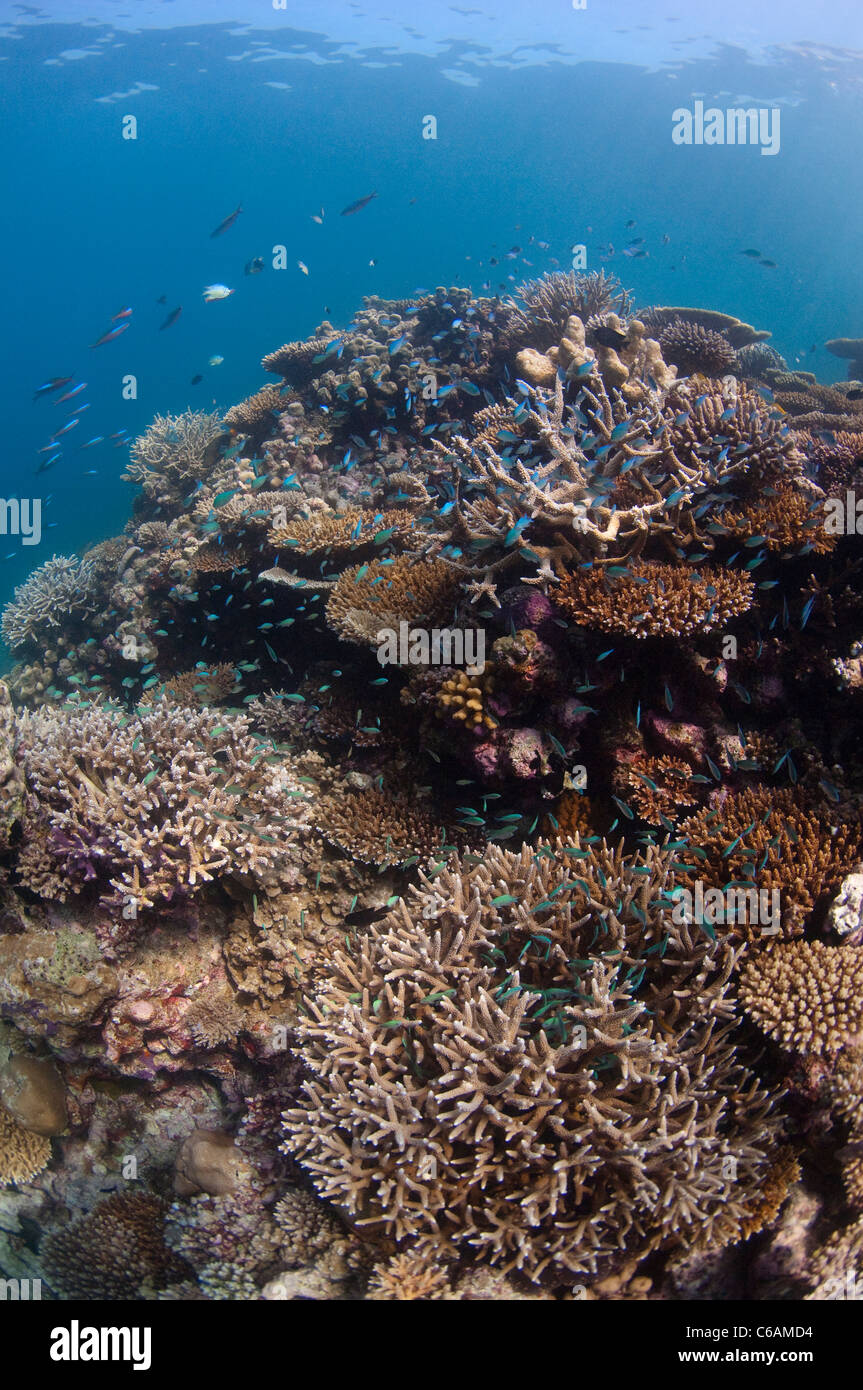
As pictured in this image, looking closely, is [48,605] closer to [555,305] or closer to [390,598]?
[390,598]

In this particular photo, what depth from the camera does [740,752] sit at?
460 centimetres

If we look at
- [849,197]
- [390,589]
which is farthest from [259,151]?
[390,589]

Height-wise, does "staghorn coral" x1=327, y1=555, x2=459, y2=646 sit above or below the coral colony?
above

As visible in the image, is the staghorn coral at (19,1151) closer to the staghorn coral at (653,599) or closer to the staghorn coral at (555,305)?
the staghorn coral at (653,599)

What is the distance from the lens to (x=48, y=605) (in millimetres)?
11281

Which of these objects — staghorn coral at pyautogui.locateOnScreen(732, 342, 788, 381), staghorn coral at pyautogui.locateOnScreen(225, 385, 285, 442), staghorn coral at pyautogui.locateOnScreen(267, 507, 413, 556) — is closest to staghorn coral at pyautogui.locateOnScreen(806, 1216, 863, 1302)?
staghorn coral at pyautogui.locateOnScreen(267, 507, 413, 556)

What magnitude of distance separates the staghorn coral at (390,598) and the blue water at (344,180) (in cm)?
1042

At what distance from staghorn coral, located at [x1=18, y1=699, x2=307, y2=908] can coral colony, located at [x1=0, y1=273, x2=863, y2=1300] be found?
3 cm

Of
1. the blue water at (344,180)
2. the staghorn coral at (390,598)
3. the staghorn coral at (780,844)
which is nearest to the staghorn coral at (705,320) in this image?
the blue water at (344,180)

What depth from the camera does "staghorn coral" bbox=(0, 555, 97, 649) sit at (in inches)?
439

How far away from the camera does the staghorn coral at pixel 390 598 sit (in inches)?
205

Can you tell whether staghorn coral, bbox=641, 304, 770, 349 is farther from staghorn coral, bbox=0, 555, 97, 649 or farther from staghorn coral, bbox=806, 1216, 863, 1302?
staghorn coral, bbox=806, 1216, 863, 1302

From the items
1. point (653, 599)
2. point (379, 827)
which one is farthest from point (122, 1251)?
point (653, 599)

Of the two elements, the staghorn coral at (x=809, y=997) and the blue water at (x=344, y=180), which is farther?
the blue water at (x=344, y=180)
